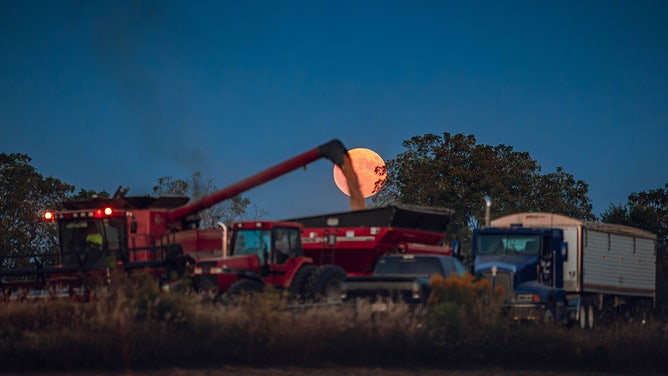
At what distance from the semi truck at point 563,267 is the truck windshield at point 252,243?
272 inches

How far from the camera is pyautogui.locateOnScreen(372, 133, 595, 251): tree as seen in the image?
5947 centimetres

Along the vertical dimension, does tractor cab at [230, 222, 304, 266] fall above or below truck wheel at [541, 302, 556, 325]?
above

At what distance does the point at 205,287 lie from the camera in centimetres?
2561

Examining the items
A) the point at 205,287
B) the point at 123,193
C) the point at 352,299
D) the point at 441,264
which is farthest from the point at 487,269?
the point at 123,193

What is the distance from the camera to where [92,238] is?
94.9ft

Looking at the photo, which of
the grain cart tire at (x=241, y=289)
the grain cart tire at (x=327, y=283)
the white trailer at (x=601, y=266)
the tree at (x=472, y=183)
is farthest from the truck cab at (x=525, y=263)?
the tree at (x=472, y=183)

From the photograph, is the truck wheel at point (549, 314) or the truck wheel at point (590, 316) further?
the truck wheel at point (590, 316)

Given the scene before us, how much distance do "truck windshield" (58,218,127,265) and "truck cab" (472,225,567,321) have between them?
10.9 metres

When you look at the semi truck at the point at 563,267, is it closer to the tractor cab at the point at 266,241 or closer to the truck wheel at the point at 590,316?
the truck wheel at the point at 590,316

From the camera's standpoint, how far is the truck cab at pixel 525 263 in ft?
94.0

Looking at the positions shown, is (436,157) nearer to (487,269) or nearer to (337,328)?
(487,269)

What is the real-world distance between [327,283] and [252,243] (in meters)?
2.34

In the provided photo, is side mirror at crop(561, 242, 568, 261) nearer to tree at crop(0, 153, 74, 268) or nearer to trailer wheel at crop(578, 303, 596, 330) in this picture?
trailer wheel at crop(578, 303, 596, 330)

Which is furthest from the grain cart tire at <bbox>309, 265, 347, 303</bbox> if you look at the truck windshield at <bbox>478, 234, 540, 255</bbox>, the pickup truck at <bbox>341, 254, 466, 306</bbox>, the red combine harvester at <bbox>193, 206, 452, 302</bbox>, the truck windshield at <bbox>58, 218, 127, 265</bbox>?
the truck windshield at <bbox>478, 234, 540, 255</bbox>
